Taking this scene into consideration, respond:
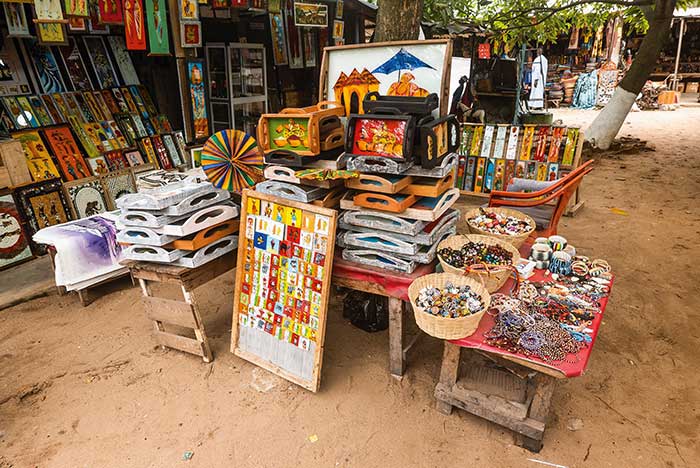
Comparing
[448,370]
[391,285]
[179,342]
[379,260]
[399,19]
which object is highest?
[399,19]

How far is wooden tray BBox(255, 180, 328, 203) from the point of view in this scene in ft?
10.0

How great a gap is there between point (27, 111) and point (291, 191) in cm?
408

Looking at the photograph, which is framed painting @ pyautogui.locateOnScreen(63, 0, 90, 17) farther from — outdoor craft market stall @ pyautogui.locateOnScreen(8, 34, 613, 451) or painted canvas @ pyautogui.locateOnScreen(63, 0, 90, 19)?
outdoor craft market stall @ pyautogui.locateOnScreen(8, 34, 613, 451)

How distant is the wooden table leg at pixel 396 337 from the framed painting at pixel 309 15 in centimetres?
454

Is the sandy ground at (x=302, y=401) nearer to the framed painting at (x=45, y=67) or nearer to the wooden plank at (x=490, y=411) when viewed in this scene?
the wooden plank at (x=490, y=411)

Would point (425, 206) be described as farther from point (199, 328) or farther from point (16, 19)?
point (16, 19)

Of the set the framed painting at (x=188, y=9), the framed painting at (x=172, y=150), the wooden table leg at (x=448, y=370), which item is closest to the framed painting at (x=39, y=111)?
the framed painting at (x=172, y=150)

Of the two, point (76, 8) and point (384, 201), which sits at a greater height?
point (76, 8)

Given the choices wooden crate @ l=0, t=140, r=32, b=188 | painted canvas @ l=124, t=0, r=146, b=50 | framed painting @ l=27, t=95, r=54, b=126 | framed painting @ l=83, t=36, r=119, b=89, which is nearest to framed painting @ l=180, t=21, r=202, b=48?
painted canvas @ l=124, t=0, r=146, b=50

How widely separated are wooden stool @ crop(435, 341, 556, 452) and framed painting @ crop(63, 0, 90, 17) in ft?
14.0

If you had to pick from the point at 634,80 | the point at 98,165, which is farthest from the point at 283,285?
the point at 634,80

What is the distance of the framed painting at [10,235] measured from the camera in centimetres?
472

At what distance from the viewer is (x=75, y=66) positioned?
5688 millimetres

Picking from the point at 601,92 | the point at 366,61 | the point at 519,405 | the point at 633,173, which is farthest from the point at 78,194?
the point at 601,92
